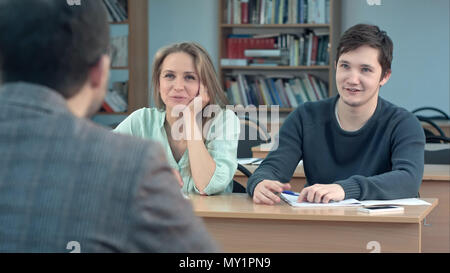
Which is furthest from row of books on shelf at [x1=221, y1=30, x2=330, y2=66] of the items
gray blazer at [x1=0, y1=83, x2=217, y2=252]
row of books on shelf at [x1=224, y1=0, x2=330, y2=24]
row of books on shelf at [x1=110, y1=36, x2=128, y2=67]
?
gray blazer at [x1=0, y1=83, x2=217, y2=252]

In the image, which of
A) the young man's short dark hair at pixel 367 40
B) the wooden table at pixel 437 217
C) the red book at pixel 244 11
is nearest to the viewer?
the young man's short dark hair at pixel 367 40

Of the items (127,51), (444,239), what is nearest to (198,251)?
(444,239)

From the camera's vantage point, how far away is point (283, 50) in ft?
19.2

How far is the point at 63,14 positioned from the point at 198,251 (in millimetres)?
331

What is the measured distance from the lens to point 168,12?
6.17 meters

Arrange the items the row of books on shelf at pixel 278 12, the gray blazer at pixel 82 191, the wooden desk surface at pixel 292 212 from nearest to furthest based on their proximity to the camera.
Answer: the gray blazer at pixel 82 191
the wooden desk surface at pixel 292 212
the row of books on shelf at pixel 278 12

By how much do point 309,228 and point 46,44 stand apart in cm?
130

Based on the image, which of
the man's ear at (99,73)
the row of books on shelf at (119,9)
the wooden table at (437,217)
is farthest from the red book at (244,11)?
the man's ear at (99,73)

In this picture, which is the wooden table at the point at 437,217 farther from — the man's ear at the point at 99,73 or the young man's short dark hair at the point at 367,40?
the man's ear at the point at 99,73

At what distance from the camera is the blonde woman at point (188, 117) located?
2.36 m

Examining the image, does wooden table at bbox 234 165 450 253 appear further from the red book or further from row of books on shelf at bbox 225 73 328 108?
the red book

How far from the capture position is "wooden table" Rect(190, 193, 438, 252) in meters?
1.85

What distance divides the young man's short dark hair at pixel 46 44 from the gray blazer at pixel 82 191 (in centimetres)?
6
